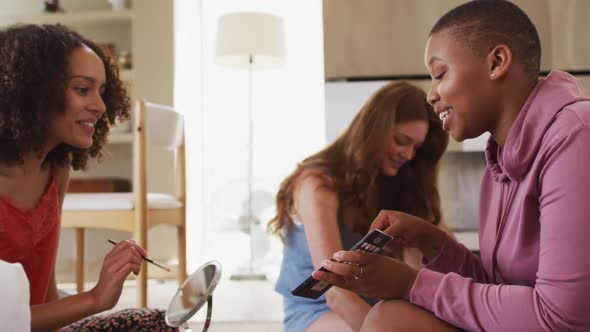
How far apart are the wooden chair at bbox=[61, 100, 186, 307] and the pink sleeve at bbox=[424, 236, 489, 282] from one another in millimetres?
1388

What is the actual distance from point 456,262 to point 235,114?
2.93m

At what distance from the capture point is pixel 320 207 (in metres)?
1.21

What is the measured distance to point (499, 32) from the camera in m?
0.75

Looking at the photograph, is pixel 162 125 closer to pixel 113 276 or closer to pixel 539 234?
pixel 113 276

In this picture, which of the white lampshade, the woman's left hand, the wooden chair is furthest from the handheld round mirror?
the white lampshade

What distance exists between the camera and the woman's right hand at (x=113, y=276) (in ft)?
2.91

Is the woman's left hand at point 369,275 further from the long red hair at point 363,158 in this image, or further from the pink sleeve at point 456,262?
the long red hair at point 363,158

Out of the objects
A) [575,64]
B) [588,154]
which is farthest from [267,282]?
[588,154]

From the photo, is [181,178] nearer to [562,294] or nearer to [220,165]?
[220,165]

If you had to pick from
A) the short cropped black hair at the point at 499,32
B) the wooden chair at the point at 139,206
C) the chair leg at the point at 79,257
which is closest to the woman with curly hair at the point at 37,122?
the short cropped black hair at the point at 499,32

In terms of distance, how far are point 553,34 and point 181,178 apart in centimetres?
183

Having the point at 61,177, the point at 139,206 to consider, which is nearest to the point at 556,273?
the point at 61,177

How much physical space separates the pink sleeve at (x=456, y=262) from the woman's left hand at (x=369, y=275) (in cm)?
16

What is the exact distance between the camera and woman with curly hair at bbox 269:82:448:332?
4.01 ft
